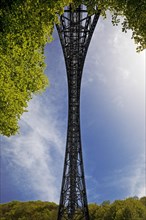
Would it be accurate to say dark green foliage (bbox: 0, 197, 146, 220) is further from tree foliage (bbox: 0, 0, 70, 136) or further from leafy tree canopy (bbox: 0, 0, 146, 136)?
→ leafy tree canopy (bbox: 0, 0, 146, 136)

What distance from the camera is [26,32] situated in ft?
40.2

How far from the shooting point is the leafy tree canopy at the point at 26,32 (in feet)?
38.3

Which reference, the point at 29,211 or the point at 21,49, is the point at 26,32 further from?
the point at 29,211

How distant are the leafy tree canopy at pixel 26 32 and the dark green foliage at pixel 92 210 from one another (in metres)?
44.8

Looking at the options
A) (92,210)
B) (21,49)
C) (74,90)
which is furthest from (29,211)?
(21,49)

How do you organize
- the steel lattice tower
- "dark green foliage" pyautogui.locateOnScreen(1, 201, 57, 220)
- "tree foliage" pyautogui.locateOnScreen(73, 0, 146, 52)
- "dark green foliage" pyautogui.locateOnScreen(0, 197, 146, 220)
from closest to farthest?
1. "tree foliage" pyautogui.locateOnScreen(73, 0, 146, 52)
2. the steel lattice tower
3. "dark green foliage" pyautogui.locateOnScreen(0, 197, 146, 220)
4. "dark green foliage" pyautogui.locateOnScreen(1, 201, 57, 220)

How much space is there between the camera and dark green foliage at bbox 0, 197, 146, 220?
55156 mm

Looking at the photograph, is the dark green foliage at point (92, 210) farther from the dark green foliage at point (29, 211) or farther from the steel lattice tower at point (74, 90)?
the steel lattice tower at point (74, 90)

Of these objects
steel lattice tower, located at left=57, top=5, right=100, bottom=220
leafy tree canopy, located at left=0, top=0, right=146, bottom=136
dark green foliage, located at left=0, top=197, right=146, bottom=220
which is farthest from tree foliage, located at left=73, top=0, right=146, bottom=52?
dark green foliage, located at left=0, top=197, right=146, bottom=220

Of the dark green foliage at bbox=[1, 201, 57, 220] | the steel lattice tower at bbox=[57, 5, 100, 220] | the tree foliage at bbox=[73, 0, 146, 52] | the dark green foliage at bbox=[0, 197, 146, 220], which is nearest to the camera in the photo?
the tree foliage at bbox=[73, 0, 146, 52]

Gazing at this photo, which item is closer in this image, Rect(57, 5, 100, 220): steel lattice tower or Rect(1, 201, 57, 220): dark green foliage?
Rect(57, 5, 100, 220): steel lattice tower

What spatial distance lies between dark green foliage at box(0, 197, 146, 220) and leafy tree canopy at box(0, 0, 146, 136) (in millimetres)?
44791

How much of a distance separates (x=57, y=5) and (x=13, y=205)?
78.3 metres

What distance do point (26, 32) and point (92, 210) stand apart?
58.3 meters
